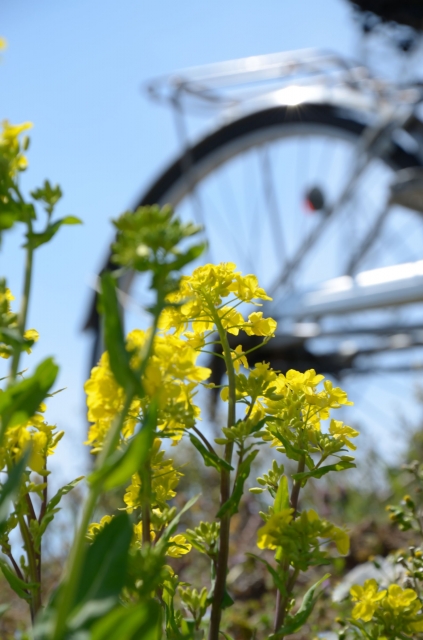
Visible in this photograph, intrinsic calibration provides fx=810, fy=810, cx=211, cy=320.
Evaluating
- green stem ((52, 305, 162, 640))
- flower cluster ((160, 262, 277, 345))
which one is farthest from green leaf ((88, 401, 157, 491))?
flower cluster ((160, 262, 277, 345))

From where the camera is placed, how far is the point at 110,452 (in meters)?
0.48

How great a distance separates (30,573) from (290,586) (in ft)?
0.75

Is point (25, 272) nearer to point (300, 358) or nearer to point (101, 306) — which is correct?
point (101, 306)

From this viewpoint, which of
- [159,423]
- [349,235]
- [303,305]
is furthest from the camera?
[349,235]

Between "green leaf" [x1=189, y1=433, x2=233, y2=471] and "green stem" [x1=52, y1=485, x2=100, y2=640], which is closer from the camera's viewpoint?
"green stem" [x1=52, y1=485, x2=100, y2=640]

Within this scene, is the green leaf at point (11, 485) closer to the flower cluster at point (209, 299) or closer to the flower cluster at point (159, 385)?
the flower cluster at point (159, 385)

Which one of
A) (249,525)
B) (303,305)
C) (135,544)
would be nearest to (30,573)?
(135,544)

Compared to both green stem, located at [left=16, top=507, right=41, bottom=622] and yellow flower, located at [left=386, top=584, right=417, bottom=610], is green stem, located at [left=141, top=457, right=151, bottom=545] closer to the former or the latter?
green stem, located at [left=16, top=507, right=41, bottom=622]

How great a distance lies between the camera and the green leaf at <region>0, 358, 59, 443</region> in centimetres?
55

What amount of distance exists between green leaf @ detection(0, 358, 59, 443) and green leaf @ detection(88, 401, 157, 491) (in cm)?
9

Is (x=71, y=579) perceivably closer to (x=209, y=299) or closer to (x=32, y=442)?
(x=32, y=442)

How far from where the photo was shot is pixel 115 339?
1.64ft

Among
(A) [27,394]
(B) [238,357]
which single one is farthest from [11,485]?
(B) [238,357]

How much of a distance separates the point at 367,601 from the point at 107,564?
0.42m
